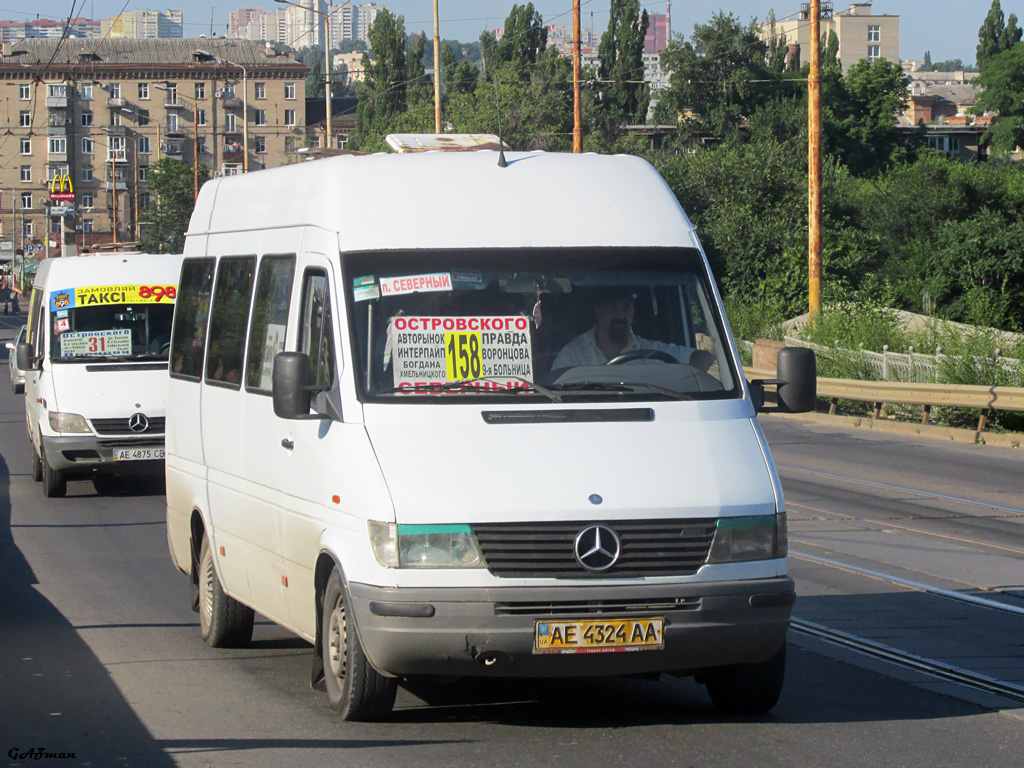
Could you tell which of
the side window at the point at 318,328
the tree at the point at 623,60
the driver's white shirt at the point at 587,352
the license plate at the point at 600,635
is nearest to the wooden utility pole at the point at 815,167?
the driver's white shirt at the point at 587,352

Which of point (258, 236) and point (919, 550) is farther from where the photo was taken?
point (919, 550)

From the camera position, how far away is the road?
5332mm

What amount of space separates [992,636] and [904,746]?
2.44 meters

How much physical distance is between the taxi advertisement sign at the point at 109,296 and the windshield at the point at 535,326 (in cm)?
957

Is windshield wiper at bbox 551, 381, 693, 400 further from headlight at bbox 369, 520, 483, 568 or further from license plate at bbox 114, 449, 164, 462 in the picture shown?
license plate at bbox 114, 449, 164, 462

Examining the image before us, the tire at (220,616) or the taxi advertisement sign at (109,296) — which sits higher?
the taxi advertisement sign at (109,296)

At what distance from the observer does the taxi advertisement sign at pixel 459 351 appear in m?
5.76

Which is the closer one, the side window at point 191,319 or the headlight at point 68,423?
the side window at point 191,319

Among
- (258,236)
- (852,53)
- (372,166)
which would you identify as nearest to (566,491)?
(372,166)

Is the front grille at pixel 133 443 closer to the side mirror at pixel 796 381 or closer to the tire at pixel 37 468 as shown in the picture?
the tire at pixel 37 468

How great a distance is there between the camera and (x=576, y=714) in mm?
5941

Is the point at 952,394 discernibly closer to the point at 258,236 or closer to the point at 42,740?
the point at 258,236

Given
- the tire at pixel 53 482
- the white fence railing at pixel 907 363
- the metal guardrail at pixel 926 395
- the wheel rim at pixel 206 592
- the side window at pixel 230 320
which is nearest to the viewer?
the side window at pixel 230 320

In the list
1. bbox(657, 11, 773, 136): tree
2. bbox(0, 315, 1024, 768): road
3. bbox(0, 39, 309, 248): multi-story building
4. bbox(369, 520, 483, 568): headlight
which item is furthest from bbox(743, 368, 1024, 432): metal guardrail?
bbox(0, 39, 309, 248): multi-story building
